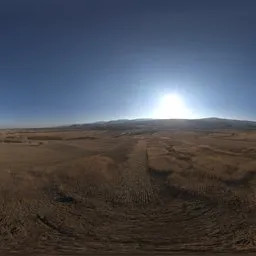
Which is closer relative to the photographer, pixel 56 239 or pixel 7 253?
pixel 7 253

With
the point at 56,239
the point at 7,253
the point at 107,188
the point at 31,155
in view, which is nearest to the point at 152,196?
the point at 107,188

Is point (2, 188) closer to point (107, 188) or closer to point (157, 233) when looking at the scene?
point (107, 188)

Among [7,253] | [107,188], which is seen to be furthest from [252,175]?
[7,253]

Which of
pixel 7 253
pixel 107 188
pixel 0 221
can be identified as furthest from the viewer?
pixel 107 188

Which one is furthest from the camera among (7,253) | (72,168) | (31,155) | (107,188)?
(31,155)

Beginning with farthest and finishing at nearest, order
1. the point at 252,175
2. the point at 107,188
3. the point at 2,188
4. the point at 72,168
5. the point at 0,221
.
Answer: the point at 72,168
the point at 252,175
the point at 107,188
the point at 2,188
the point at 0,221

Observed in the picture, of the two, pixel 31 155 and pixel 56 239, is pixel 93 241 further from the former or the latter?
pixel 31 155
